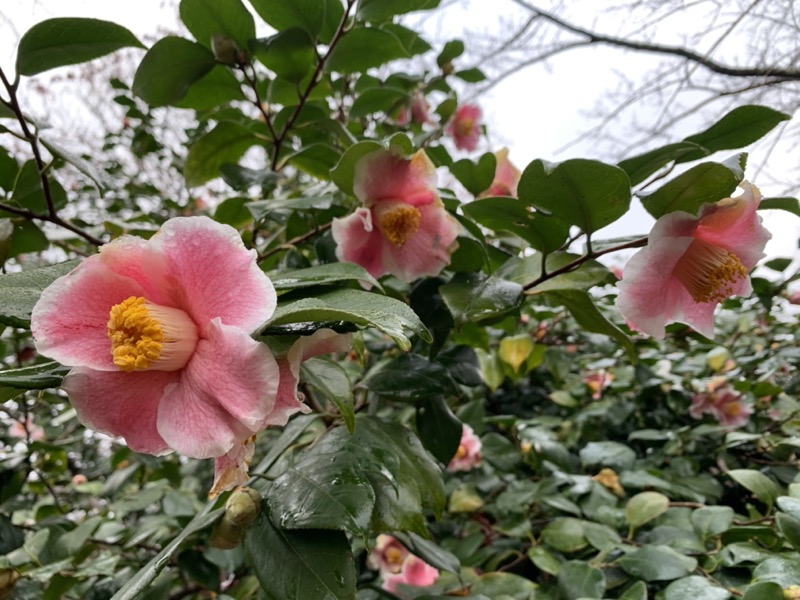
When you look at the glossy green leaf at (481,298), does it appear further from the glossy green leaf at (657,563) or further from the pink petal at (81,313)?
Result: the glossy green leaf at (657,563)

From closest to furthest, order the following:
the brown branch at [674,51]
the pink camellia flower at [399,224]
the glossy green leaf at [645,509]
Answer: the pink camellia flower at [399,224]
the glossy green leaf at [645,509]
the brown branch at [674,51]

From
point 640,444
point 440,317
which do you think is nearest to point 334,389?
point 440,317

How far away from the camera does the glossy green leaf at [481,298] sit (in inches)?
21.1

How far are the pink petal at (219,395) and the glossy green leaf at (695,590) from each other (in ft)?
1.83

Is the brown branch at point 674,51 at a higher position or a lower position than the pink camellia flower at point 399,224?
higher

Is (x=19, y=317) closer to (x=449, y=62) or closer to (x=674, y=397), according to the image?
(x=449, y=62)

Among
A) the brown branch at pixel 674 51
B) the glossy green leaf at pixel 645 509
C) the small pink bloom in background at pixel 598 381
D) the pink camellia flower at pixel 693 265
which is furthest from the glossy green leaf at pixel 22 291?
the brown branch at pixel 674 51

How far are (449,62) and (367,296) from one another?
117cm

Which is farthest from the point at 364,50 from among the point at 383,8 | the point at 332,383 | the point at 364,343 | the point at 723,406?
the point at 723,406

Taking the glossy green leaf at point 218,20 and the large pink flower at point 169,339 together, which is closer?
the large pink flower at point 169,339

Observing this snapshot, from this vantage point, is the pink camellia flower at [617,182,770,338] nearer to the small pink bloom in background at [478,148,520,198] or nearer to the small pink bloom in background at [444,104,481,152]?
the small pink bloom in background at [478,148,520,198]

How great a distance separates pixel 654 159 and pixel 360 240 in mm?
339

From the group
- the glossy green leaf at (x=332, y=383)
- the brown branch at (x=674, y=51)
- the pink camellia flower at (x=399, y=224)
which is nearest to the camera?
the glossy green leaf at (x=332, y=383)

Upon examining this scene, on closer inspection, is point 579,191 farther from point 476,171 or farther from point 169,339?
point 169,339
